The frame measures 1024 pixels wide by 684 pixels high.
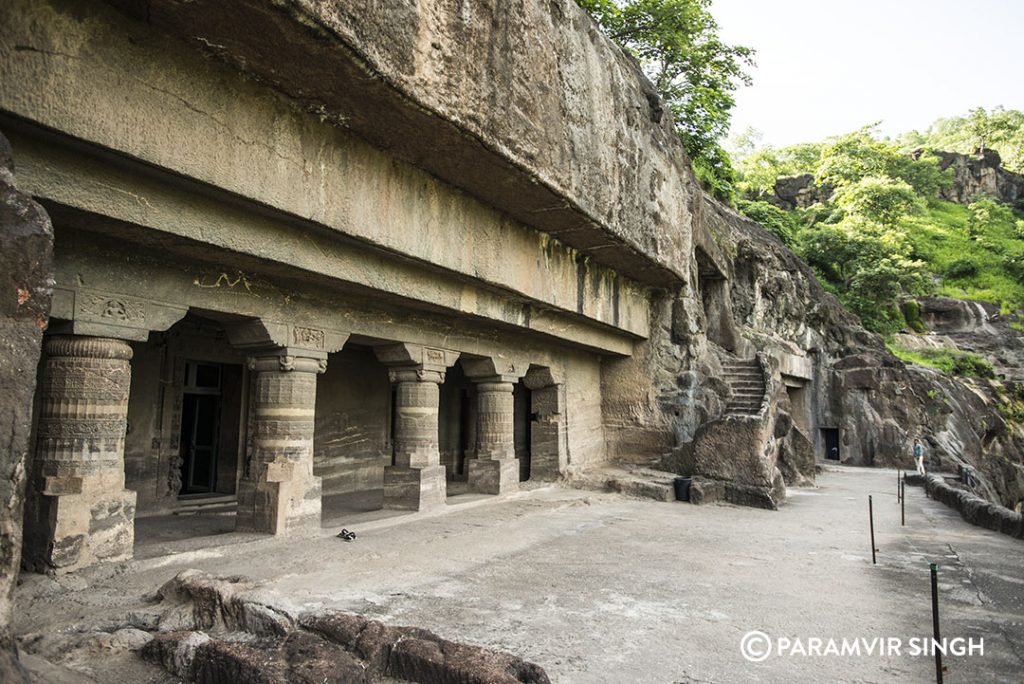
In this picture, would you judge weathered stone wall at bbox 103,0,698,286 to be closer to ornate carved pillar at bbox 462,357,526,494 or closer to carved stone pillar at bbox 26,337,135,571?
ornate carved pillar at bbox 462,357,526,494

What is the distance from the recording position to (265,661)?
9.12 ft

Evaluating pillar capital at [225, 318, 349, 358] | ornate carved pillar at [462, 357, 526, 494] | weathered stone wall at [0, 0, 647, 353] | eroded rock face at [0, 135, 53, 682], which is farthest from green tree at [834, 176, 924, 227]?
eroded rock face at [0, 135, 53, 682]

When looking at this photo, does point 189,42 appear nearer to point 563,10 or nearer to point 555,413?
point 563,10

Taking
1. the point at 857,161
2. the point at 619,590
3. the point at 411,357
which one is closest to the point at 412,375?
the point at 411,357

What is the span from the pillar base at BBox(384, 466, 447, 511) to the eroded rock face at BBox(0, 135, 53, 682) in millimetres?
Result: 5364

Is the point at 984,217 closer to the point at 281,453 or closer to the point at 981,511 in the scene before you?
the point at 981,511

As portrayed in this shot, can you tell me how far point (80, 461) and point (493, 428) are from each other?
5897 millimetres

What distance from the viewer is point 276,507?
597 centimetres

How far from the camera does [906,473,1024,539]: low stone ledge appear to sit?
7129 millimetres

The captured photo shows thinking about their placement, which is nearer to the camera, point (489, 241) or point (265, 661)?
point (265, 661)

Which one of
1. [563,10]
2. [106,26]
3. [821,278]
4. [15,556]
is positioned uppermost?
[821,278]

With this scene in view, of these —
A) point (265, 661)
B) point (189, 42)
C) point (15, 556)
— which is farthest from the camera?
Result: point (189, 42)

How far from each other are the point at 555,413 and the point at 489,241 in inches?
175

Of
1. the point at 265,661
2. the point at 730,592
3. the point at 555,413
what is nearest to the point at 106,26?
the point at 265,661
